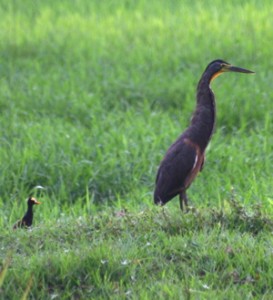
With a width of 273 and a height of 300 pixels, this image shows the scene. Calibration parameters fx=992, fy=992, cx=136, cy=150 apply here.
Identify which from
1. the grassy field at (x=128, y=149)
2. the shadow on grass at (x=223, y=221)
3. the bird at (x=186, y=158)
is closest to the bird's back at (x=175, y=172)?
the bird at (x=186, y=158)

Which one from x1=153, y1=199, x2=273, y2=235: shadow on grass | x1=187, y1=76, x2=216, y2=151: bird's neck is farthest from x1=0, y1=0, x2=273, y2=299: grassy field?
x1=187, y1=76, x2=216, y2=151: bird's neck

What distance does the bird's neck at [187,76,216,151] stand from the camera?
22.2ft

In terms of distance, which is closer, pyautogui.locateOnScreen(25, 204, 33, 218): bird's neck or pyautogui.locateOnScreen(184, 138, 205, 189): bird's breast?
pyautogui.locateOnScreen(25, 204, 33, 218): bird's neck

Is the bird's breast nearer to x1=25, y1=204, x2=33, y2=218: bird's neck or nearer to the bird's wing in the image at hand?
the bird's wing

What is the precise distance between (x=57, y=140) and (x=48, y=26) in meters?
4.54

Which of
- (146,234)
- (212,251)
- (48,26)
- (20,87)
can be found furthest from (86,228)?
(48,26)

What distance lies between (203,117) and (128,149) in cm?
187

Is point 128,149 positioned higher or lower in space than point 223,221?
lower

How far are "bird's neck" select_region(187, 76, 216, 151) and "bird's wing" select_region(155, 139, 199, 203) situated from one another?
84 millimetres

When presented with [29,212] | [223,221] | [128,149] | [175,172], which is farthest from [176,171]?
[128,149]

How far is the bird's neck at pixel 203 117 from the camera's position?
6770 millimetres

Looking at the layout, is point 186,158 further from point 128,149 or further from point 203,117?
point 128,149

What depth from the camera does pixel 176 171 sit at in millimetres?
6703

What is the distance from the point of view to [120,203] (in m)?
7.36
